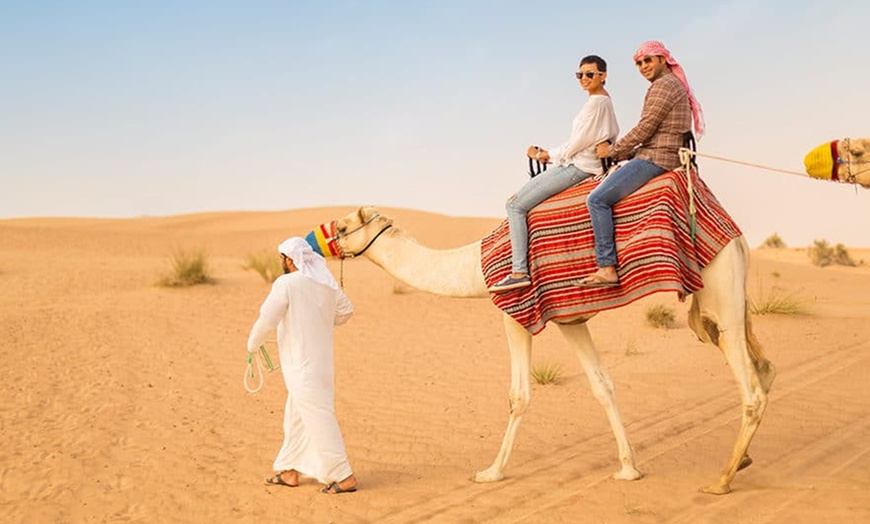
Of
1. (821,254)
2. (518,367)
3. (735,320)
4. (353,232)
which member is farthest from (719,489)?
(821,254)

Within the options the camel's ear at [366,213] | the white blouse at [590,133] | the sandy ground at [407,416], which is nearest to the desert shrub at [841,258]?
the sandy ground at [407,416]

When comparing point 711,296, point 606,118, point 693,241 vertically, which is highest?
point 606,118

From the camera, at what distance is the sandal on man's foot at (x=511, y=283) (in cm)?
734

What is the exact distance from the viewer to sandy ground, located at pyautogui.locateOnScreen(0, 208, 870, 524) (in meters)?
7.41

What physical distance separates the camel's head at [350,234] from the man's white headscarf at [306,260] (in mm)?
152

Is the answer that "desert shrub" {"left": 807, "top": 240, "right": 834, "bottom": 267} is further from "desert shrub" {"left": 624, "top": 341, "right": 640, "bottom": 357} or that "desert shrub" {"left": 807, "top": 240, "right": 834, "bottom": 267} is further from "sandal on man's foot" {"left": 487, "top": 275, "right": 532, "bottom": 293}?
"sandal on man's foot" {"left": 487, "top": 275, "right": 532, "bottom": 293}

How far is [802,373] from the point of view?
1252 cm

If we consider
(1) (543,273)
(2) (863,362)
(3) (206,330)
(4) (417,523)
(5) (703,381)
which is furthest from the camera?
(3) (206,330)

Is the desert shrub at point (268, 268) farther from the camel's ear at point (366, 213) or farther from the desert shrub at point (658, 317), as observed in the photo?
the camel's ear at point (366, 213)

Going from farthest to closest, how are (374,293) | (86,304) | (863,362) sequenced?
1. (374,293)
2. (86,304)
3. (863,362)

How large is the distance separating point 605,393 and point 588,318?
86 cm

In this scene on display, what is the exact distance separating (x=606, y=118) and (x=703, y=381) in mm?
5983

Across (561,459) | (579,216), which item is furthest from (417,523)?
(579,216)

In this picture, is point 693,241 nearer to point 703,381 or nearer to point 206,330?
point 703,381
